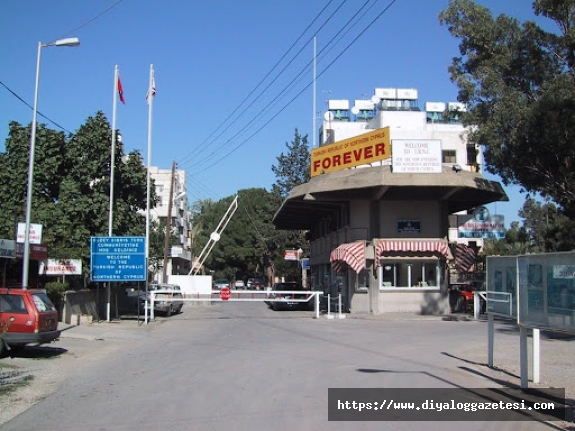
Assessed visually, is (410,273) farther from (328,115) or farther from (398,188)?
(328,115)

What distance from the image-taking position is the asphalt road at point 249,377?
794cm

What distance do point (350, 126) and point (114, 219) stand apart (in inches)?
1663

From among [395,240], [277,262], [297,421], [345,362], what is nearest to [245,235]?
[277,262]

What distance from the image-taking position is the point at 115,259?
87.7ft

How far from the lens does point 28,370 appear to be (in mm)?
12906

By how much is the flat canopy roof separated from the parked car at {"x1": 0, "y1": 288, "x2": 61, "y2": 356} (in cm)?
1914

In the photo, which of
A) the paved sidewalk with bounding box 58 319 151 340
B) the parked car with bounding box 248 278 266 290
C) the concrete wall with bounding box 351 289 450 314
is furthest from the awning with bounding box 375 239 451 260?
the parked car with bounding box 248 278 266 290

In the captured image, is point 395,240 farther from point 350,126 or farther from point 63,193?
point 350,126

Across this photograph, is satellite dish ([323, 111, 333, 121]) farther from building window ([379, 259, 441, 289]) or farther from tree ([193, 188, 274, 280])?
building window ([379, 259, 441, 289])

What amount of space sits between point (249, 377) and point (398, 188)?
2179 centimetres

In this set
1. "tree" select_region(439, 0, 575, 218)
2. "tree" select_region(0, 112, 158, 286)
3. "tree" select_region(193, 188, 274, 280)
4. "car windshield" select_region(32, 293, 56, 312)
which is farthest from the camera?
"tree" select_region(193, 188, 274, 280)

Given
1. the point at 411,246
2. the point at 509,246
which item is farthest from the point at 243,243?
the point at 411,246

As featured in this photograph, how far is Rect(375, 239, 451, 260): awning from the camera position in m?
31.2

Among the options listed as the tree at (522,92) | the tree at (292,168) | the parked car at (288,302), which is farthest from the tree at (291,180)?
the tree at (522,92)
